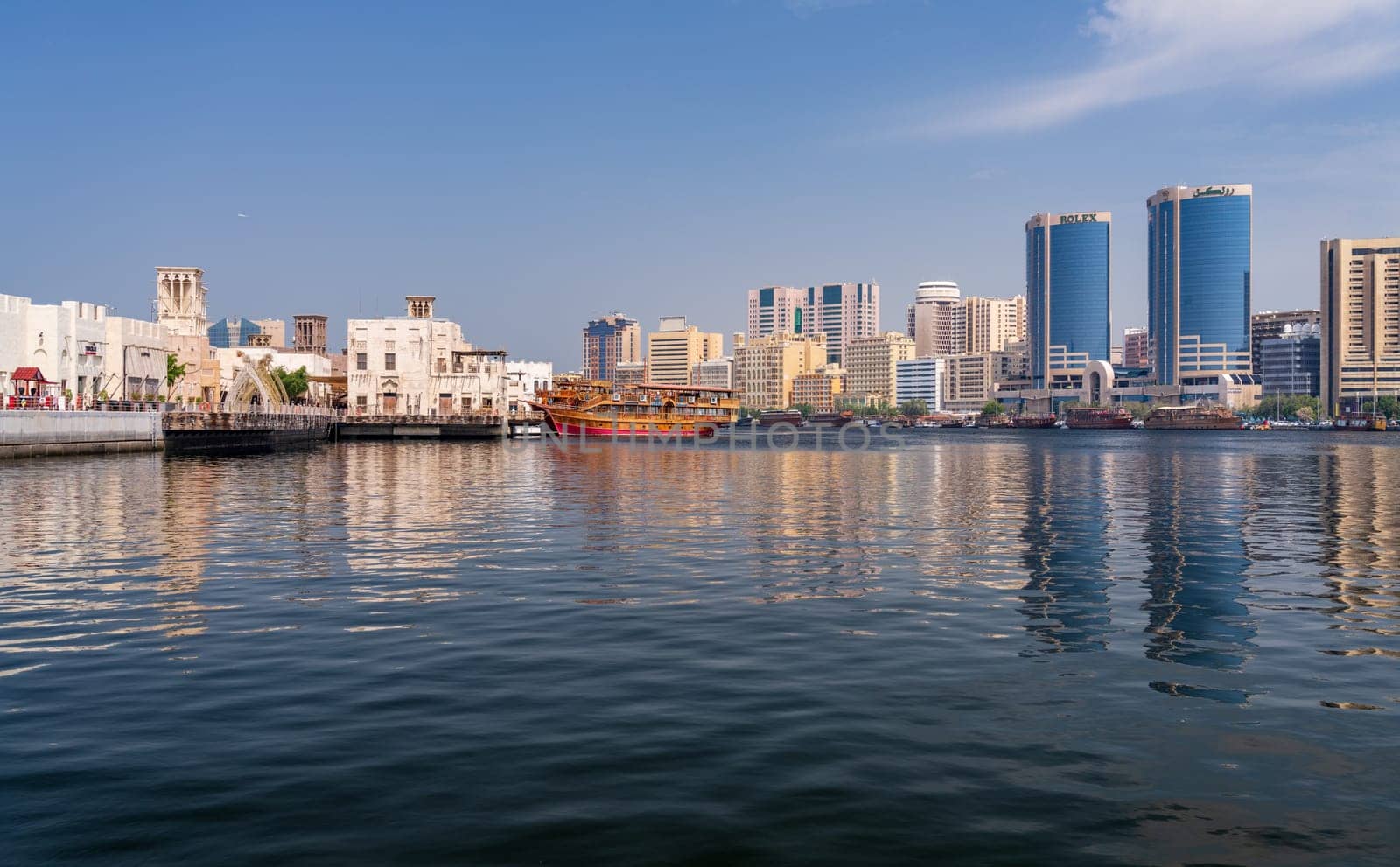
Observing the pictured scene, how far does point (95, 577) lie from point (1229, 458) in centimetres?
8269

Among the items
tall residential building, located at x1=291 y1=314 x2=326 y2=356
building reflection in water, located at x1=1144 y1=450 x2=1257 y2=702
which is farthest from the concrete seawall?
tall residential building, located at x1=291 y1=314 x2=326 y2=356

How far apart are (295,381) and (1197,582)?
135 m

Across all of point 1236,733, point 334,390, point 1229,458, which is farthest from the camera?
point 334,390

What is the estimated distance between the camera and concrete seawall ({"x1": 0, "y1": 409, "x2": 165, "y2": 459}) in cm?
5875

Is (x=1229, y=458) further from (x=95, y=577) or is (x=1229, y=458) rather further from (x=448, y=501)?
(x=95, y=577)

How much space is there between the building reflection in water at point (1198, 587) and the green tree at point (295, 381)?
120m

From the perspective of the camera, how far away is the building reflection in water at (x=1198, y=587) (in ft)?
44.5

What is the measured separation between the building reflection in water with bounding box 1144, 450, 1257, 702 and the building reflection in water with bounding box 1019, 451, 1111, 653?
83 centimetres

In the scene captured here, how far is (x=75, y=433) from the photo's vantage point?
211 feet

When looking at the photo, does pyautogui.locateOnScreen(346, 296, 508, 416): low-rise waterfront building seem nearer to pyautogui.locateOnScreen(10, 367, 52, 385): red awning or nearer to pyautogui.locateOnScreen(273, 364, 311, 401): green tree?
pyautogui.locateOnScreen(273, 364, 311, 401): green tree

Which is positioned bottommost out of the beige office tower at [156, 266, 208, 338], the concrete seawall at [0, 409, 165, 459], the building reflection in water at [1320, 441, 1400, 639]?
the building reflection in water at [1320, 441, 1400, 639]

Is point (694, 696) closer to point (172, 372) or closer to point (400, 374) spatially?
point (172, 372)

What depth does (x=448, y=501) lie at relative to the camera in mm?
37125

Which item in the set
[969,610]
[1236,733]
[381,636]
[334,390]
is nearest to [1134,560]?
[969,610]
